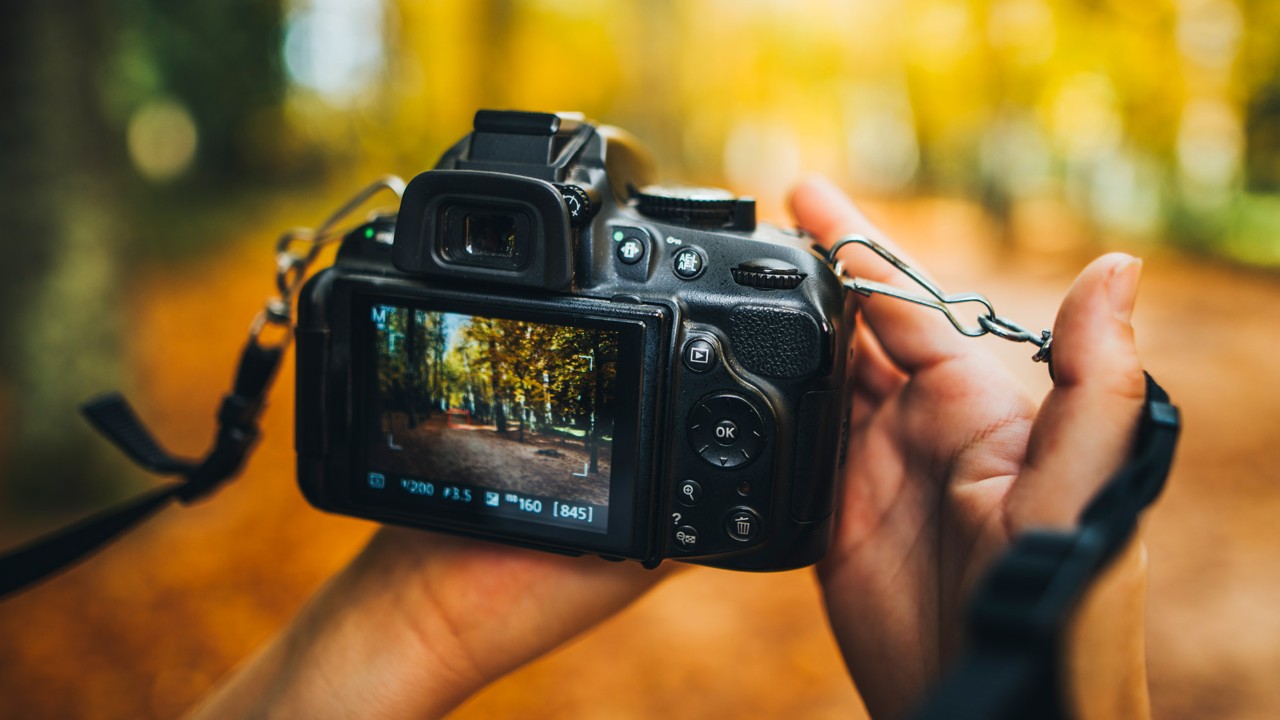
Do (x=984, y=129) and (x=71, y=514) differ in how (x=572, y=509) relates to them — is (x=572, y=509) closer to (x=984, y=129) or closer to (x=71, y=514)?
(x=71, y=514)

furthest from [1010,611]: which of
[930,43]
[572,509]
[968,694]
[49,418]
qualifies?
[930,43]

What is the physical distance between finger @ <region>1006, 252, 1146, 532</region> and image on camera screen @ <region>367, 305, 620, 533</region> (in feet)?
1.89

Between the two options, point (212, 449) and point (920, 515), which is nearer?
point (920, 515)

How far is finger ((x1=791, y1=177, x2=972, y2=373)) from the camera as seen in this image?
56.1 inches

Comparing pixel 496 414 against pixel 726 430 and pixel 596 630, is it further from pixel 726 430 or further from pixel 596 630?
pixel 596 630

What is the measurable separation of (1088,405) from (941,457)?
0.98 feet

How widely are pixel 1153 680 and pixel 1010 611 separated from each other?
305 cm

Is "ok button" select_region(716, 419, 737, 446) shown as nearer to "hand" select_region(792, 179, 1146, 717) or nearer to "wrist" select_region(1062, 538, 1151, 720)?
"hand" select_region(792, 179, 1146, 717)

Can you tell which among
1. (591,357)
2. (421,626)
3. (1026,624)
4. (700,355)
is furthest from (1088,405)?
(421,626)

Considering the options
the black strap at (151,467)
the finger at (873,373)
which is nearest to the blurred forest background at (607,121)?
the black strap at (151,467)

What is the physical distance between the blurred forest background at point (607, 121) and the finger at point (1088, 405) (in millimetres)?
2300

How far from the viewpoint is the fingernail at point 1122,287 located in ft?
3.50

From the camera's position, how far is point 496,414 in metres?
1.33

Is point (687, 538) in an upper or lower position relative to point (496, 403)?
lower
